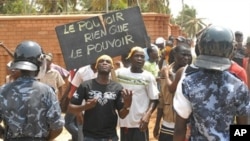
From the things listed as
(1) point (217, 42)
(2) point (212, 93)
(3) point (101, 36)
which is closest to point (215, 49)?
(1) point (217, 42)

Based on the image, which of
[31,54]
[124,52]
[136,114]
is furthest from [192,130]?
[124,52]

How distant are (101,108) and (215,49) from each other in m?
2.10

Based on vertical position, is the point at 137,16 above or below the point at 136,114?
above

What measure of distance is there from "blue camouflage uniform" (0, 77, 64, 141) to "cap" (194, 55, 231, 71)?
1213 millimetres

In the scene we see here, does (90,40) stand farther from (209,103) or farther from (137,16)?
(209,103)

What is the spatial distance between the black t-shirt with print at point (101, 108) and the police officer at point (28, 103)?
1.23 metres

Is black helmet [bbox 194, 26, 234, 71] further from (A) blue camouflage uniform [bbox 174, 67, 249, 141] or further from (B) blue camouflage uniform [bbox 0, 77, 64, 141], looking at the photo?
(B) blue camouflage uniform [bbox 0, 77, 64, 141]

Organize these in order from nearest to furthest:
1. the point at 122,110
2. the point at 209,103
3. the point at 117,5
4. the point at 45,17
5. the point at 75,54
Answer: the point at 209,103 < the point at 122,110 < the point at 75,54 < the point at 45,17 < the point at 117,5

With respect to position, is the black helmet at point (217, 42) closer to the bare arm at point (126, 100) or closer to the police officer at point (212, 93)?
the police officer at point (212, 93)

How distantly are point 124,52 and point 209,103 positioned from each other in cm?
338

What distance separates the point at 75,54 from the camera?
7016 millimetres

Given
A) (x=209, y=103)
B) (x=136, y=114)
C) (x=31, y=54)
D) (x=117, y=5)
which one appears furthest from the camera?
(x=117, y=5)

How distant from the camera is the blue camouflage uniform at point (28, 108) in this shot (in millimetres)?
4297

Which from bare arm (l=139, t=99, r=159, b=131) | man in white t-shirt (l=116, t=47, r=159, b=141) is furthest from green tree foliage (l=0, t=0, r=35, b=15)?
bare arm (l=139, t=99, r=159, b=131)
